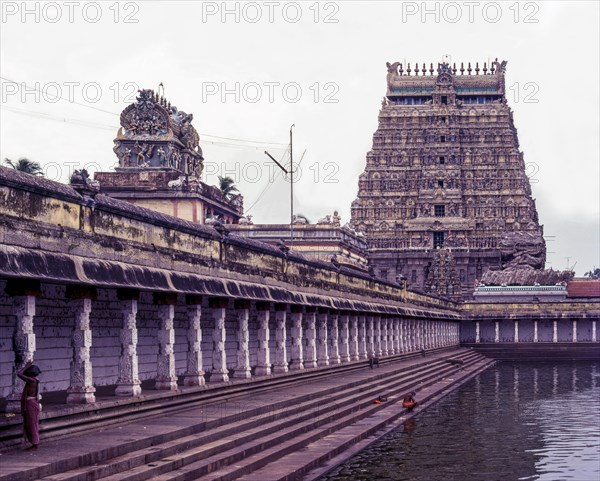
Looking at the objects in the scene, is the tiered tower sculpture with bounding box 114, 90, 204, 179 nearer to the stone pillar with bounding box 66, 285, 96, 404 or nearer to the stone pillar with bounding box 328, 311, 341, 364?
the stone pillar with bounding box 328, 311, 341, 364

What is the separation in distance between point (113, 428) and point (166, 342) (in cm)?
498

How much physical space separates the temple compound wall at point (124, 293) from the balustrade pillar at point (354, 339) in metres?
8.70

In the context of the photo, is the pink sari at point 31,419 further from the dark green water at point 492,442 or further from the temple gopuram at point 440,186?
the temple gopuram at point 440,186

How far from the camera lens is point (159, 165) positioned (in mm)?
74188

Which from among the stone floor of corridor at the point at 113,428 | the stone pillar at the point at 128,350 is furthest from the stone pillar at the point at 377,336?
the stone pillar at the point at 128,350

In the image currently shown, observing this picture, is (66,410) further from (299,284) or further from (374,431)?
(299,284)

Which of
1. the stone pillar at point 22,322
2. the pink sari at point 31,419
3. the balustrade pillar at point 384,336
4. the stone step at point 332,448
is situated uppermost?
the stone pillar at point 22,322

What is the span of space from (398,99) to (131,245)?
11982 cm

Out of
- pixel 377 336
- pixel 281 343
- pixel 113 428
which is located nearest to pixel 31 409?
pixel 113 428

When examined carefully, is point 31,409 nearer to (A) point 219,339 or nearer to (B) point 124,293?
(B) point 124,293

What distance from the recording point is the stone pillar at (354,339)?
50.3m

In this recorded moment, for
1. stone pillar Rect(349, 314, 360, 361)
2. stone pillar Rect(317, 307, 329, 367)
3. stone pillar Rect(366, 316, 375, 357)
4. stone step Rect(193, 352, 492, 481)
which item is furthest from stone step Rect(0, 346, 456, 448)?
stone pillar Rect(366, 316, 375, 357)

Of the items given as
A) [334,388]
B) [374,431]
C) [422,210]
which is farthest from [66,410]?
[422,210]

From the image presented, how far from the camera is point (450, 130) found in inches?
5246
